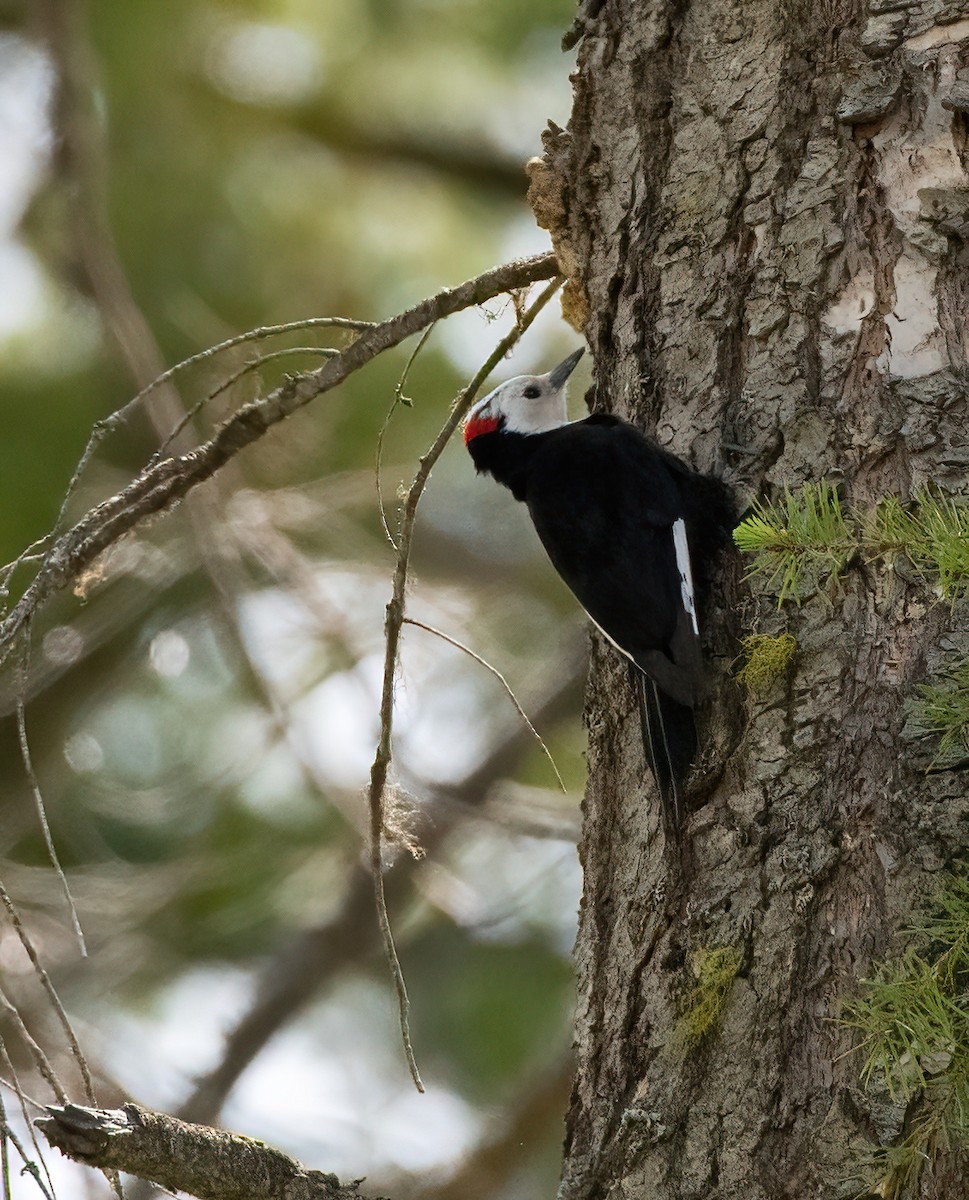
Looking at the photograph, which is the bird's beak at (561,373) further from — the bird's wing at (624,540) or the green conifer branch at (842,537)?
the green conifer branch at (842,537)

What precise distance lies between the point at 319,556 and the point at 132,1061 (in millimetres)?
1785

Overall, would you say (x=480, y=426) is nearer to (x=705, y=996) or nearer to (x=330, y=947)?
(x=330, y=947)

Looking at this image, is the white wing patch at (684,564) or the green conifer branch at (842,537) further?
the white wing patch at (684,564)

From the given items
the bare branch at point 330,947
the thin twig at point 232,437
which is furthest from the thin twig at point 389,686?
the bare branch at point 330,947

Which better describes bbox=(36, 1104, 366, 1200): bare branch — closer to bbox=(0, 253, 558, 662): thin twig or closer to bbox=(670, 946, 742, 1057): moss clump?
bbox=(670, 946, 742, 1057): moss clump

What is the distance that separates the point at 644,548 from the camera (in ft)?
8.69

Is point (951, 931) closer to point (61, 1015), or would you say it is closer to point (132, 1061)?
point (61, 1015)

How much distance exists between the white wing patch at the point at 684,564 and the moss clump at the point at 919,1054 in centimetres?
82

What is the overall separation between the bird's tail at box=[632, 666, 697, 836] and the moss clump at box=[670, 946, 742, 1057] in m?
0.23

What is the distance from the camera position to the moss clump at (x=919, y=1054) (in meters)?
1.59

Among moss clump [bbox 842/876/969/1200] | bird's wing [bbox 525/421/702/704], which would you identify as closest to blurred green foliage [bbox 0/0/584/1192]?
bird's wing [bbox 525/421/702/704]

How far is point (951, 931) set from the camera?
1667 mm

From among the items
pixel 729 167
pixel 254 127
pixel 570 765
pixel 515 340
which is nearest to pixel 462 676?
pixel 570 765

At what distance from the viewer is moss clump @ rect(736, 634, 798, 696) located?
2.03 meters
